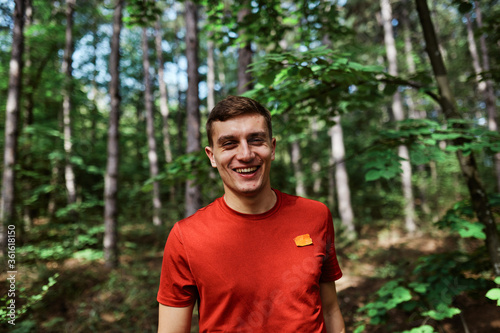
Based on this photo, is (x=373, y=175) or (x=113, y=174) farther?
(x=113, y=174)

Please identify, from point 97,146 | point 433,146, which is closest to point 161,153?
point 97,146

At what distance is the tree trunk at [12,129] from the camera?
6.40 metres

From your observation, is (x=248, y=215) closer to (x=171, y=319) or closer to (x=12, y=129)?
(x=171, y=319)

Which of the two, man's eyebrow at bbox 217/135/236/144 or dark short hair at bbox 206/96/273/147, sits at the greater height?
dark short hair at bbox 206/96/273/147

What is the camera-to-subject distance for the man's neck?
1.59m

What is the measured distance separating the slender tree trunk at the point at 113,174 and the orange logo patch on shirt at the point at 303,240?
795 cm

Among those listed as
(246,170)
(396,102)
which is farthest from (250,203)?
(396,102)

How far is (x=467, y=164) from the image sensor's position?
2.83m

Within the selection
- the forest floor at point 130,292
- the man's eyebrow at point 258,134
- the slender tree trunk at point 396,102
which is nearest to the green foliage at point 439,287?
the forest floor at point 130,292

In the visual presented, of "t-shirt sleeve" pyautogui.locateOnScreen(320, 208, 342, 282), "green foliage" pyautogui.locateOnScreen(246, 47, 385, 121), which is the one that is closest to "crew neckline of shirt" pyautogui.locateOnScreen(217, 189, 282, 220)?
"t-shirt sleeve" pyautogui.locateOnScreen(320, 208, 342, 282)

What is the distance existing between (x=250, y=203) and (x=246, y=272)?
1.27 feet

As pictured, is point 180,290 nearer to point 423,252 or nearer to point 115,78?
point 115,78

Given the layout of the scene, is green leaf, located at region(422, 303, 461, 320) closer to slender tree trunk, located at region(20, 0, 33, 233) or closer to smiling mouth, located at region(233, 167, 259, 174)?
smiling mouth, located at region(233, 167, 259, 174)

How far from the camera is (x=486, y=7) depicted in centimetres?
1495
